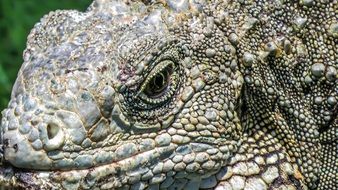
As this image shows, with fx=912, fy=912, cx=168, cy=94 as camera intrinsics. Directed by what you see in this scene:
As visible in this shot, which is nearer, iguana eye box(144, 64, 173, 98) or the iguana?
the iguana

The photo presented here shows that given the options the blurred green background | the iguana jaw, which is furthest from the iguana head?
the blurred green background

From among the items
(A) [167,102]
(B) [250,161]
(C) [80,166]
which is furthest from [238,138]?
(C) [80,166]

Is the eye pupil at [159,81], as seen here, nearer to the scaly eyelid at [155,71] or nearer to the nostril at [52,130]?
the scaly eyelid at [155,71]

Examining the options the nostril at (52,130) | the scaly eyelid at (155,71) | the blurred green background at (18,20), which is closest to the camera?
the nostril at (52,130)

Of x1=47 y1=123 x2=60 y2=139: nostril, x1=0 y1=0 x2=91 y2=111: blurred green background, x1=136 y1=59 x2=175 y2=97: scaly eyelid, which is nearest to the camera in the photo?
x1=47 y1=123 x2=60 y2=139: nostril

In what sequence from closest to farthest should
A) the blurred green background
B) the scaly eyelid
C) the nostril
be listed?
the nostril < the scaly eyelid < the blurred green background

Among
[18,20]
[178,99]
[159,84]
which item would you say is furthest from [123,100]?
[18,20]

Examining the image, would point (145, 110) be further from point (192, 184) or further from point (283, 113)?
point (283, 113)

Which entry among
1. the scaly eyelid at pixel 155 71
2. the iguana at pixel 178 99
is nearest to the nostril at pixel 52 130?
the iguana at pixel 178 99

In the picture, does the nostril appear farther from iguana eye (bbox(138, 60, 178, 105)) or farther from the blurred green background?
the blurred green background
